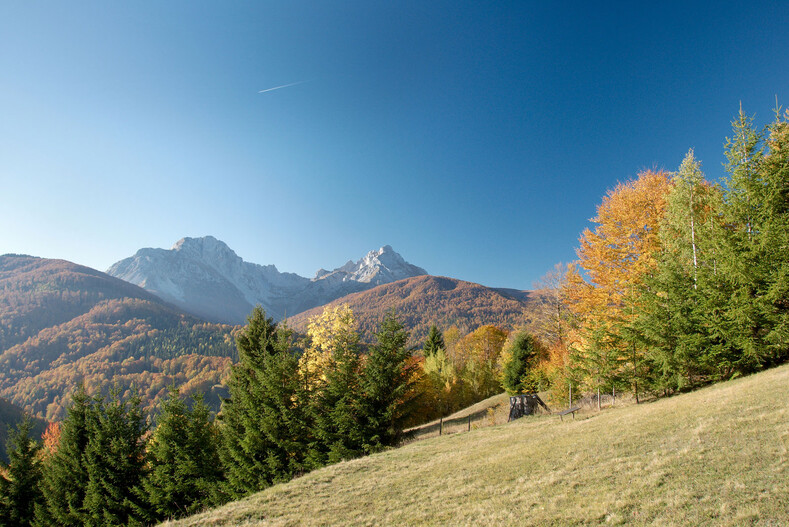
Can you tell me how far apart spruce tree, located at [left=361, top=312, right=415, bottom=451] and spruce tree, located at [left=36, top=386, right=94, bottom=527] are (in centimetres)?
1661

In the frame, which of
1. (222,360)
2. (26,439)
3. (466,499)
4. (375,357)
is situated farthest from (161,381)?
(466,499)

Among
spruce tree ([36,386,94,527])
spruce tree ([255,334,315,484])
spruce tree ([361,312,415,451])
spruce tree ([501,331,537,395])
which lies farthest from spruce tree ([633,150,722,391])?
spruce tree ([36,386,94,527])

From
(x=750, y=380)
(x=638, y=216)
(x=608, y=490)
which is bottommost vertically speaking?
(x=608, y=490)

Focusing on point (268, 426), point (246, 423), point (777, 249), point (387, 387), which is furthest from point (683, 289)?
point (246, 423)

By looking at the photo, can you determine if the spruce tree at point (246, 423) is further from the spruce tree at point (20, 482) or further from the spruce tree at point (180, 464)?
the spruce tree at point (20, 482)

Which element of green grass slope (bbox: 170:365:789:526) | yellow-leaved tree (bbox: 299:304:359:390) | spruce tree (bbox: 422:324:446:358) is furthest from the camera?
spruce tree (bbox: 422:324:446:358)

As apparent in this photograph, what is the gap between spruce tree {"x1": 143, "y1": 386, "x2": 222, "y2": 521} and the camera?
733 inches

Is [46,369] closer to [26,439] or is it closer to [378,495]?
[26,439]

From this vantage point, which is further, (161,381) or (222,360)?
(222,360)

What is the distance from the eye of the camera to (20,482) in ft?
72.1

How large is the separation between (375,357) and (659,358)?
→ 1414cm

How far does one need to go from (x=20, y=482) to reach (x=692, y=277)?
4081cm

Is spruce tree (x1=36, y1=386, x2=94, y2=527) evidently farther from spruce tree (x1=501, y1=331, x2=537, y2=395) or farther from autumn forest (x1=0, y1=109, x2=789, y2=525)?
spruce tree (x1=501, y1=331, x2=537, y2=395)

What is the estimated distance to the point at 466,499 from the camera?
905cm
